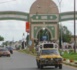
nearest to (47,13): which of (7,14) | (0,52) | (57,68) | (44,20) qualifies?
(44,20)

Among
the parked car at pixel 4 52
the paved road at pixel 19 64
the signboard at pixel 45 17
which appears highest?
the signboard at pixel 45 17

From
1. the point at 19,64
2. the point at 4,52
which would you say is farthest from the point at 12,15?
the point at 19,64

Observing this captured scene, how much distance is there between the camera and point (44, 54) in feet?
103

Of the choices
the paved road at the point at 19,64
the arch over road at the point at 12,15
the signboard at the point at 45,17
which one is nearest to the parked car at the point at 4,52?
the paved road at the point at 19,64

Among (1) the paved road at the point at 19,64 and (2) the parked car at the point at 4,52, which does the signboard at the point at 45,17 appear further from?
(1) the paved road at the point at 19,64

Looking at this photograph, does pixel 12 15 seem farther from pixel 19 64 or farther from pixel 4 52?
pixel 19 64

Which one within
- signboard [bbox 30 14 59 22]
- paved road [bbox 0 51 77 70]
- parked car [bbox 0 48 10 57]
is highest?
signboard [bbox 30 14 59 22]

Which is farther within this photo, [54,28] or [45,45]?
[54,28]

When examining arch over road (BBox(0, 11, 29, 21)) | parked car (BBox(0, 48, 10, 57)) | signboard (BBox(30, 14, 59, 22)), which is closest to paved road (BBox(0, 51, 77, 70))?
parked car (BBox(0, 48, 10, 57))

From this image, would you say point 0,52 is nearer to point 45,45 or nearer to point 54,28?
point 45,45

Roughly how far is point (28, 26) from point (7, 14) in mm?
5613

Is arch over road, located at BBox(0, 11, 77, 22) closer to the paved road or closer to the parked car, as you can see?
the parked car

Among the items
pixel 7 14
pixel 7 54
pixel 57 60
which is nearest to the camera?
pixel 57 60

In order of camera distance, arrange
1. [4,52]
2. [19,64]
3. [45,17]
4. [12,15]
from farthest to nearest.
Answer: [45,17] < [12,15] < [4,52] < [19,64]
